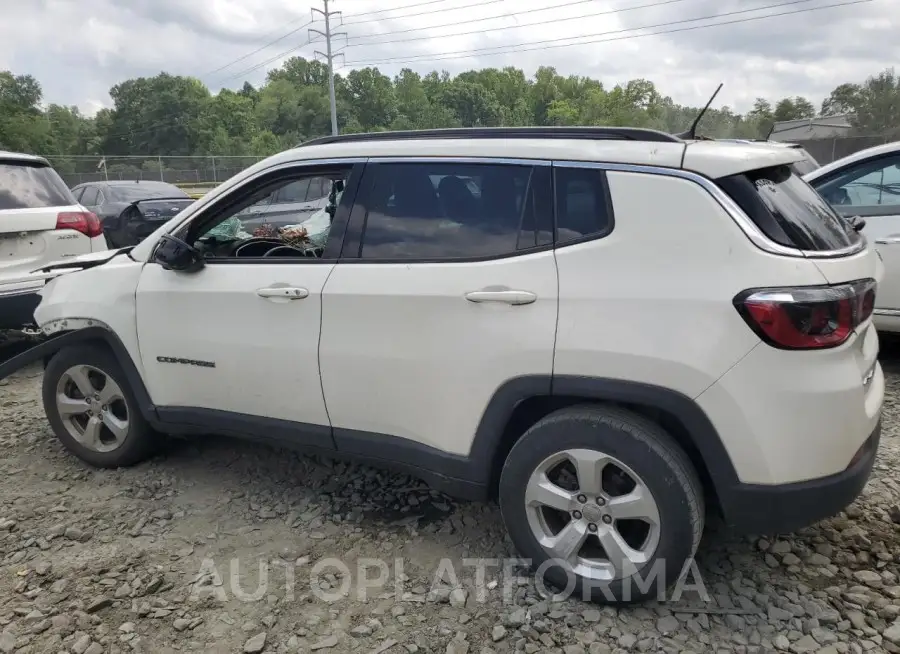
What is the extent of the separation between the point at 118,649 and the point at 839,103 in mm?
52294

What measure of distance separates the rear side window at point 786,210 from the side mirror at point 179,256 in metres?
2.37

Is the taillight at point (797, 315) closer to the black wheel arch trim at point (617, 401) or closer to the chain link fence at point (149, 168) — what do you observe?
the black wheel arch trim at point (617, 401)

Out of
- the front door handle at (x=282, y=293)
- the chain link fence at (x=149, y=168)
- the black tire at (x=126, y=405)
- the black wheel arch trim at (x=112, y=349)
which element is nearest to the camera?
the front door handle at (x=282, y=293)

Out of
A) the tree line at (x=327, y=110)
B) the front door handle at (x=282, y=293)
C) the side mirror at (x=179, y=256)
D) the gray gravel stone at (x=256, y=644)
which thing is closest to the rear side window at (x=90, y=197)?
the side mirror at (x=179, y=256)

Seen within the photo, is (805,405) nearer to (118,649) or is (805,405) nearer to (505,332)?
(505,332)

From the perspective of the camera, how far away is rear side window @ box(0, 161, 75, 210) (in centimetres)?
550

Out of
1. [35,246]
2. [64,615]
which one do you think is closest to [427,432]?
[64,615]

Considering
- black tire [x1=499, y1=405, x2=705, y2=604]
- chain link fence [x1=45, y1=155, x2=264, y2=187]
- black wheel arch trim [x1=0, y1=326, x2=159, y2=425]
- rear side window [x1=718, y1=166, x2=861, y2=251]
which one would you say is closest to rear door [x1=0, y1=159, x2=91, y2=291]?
black wheel arch trim [x1=0, y1=326, x2=159, y2=425]

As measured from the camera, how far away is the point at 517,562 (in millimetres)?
2869

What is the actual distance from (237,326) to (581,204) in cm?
169

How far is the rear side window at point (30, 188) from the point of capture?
5500 mm

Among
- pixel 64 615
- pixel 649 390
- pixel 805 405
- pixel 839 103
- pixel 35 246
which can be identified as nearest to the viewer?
pixel 805 405

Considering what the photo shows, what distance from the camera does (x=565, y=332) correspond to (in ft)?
7.90

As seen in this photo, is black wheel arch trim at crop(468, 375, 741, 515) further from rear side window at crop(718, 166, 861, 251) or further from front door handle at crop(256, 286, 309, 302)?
front door handle at crop(256, 286, 309, 302)
